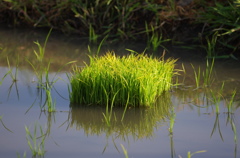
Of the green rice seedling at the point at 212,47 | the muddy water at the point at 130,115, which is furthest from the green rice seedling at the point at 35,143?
the green rice seedling at the point at 212,47

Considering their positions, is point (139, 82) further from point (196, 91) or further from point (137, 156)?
point (137, 156)

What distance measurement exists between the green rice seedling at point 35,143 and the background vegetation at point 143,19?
7.45ft

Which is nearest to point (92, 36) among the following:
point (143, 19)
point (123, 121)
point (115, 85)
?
point (143, 19)

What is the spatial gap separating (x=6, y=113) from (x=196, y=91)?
139 centimetres

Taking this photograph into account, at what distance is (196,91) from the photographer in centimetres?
400

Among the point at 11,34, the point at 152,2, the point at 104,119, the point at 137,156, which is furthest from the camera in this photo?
the point at 11,34

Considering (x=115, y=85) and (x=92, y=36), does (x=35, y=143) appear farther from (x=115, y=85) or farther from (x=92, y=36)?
(x=92, y=36)

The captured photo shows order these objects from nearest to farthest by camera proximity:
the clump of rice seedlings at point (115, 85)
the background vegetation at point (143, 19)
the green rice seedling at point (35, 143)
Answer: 1. the green rice seedling at point (35, 143)
2. the clump of rice seedlings at point (115, 85)
3. the background vegetation at point (143, 19)

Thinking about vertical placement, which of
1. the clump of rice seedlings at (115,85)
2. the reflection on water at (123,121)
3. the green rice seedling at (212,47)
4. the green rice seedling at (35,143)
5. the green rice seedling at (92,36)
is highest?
the green rice seedling at (92,36)

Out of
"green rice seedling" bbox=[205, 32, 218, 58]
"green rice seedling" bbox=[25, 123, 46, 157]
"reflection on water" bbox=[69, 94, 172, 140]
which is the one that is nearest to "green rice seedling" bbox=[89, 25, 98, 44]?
"green rice seedling" bbox=[205, 32, 218, 58]

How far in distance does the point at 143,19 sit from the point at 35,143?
10.1ft

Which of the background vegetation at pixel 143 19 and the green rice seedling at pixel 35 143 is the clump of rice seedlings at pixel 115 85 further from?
the background vegetation at pixel 143 19

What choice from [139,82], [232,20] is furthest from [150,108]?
[232,20]

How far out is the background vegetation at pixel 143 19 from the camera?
512cm
